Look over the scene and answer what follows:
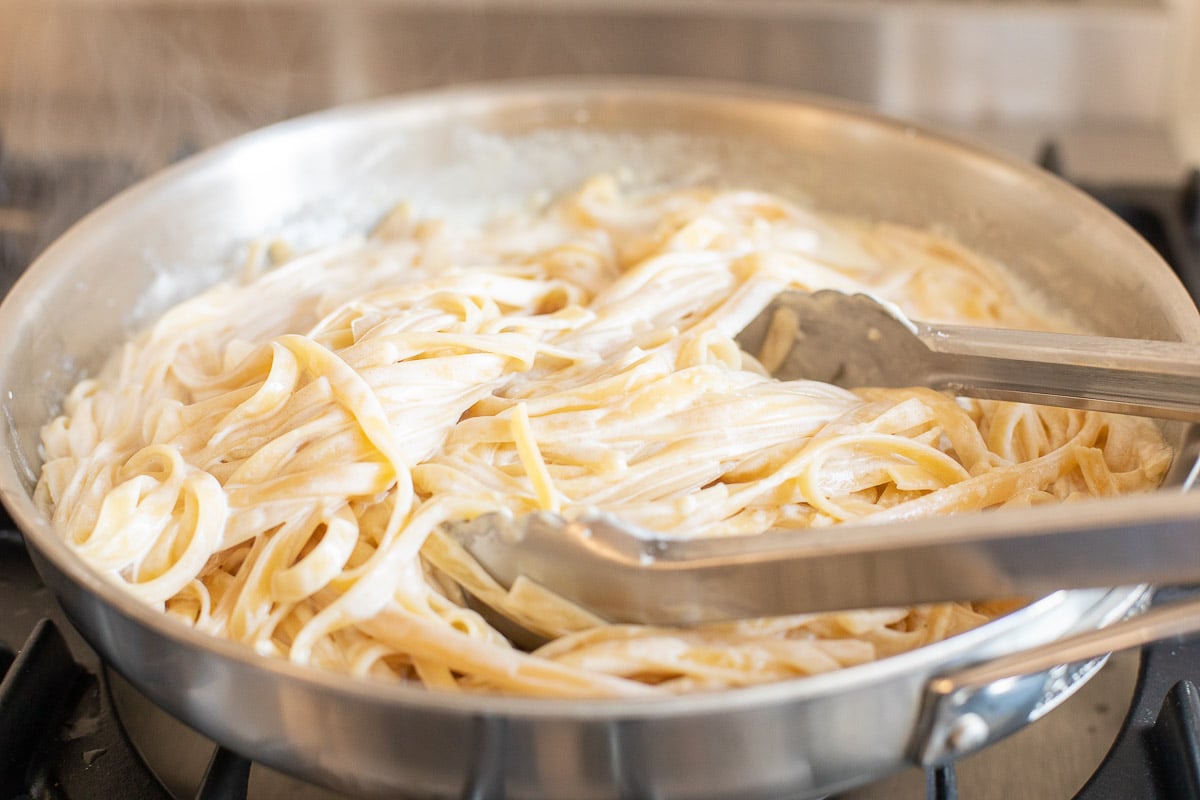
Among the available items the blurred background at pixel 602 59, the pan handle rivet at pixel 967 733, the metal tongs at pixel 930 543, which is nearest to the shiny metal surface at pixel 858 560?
the metal tongs at pixel 930 543

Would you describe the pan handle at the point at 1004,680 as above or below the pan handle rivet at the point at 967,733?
above

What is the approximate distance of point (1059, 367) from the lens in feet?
4.69

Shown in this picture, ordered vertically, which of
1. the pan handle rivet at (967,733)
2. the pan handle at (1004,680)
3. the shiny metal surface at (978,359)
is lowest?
the pan handle rivet at (967,733)

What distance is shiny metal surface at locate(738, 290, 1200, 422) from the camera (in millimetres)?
1356

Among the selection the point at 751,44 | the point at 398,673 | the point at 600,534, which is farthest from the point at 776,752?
the point at 751,44

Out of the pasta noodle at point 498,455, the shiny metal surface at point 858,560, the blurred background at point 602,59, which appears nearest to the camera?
the shiny metal surface at point 858,560

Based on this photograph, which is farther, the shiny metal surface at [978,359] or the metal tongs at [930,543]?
the shiny metal surface at [978,359]

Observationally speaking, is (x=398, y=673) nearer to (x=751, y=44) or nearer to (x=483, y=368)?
(x=483, y=368)

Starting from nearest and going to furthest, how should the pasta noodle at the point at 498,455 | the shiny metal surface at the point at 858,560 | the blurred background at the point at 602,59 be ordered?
the shiny metal surface at the point at 858,560, the pasta noodle at the point at 498,455, the blurred background at the point at 602,59

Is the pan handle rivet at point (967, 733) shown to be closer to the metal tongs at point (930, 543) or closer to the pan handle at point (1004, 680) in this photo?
the pan handle at point (1004, 680)

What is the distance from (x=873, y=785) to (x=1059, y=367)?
63 centimetres

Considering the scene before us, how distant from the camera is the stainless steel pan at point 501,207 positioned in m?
1.00

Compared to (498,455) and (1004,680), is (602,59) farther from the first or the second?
(1004,680)

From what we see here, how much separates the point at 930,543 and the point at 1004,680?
0.16 metres
